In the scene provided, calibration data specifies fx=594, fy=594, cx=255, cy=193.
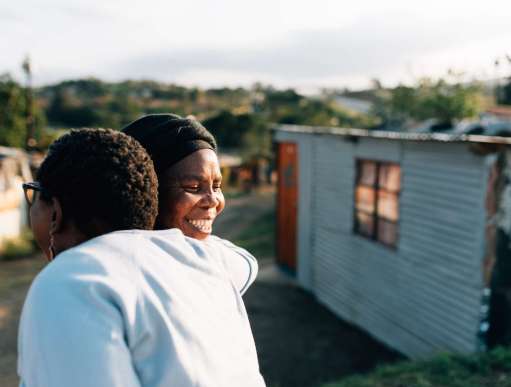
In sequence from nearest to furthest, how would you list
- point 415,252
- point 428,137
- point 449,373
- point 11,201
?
point 449,373, point 428,137, point 415,252, point 11,201

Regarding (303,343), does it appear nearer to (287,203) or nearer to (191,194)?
(287,203)

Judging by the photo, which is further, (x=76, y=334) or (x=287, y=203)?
(x=287, y=203)

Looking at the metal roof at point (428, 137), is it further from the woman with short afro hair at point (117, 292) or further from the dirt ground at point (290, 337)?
the woman with short afro hair at point (117, 292)

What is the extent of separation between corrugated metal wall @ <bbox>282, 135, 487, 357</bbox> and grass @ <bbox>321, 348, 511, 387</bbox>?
1.52m

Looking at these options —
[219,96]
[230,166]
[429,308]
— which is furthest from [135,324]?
[219,96]

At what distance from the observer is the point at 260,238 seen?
17.2m

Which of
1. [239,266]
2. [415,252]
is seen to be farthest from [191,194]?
[415,252]

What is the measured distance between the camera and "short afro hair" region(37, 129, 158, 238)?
1348 mm

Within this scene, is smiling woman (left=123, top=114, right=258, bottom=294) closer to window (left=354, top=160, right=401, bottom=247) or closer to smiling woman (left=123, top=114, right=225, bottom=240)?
smiling woman (left=123, top=114, right=225, bottom=240)

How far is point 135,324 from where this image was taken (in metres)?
1.20

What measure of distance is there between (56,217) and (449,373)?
5.05m

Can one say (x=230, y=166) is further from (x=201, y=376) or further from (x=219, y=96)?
(x=201, y=376)

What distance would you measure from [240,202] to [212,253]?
73.8 feet

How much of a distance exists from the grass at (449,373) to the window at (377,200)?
307cm
